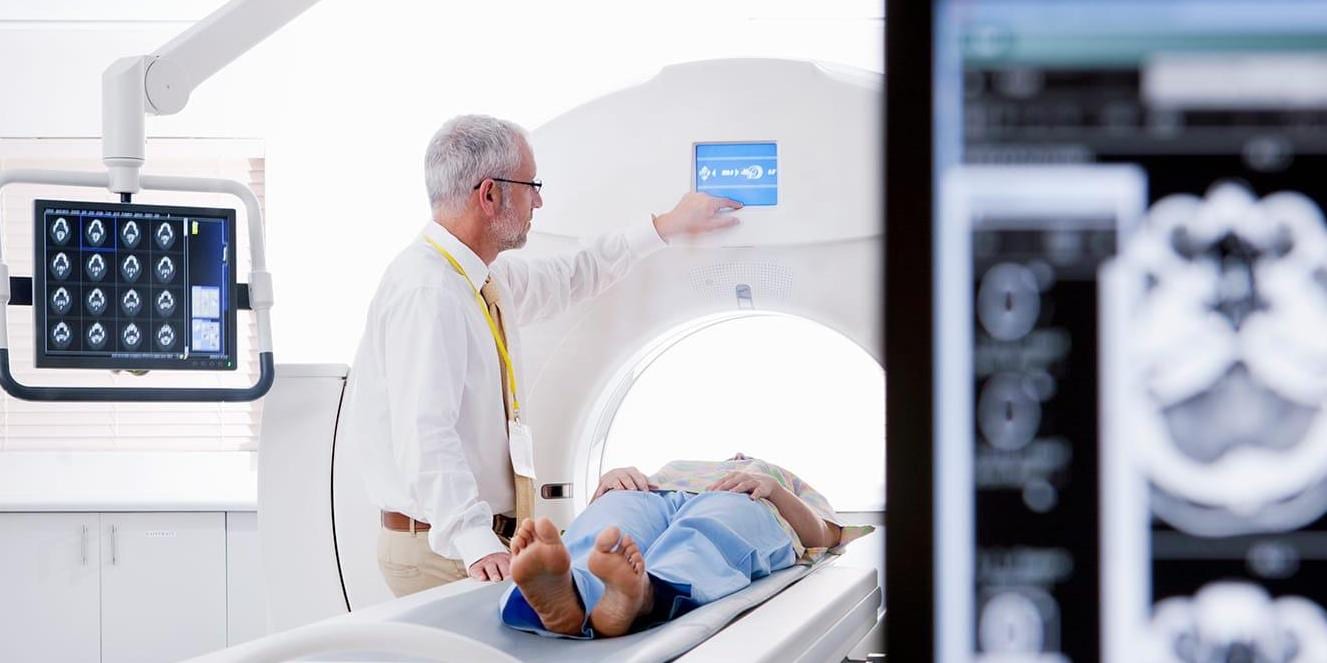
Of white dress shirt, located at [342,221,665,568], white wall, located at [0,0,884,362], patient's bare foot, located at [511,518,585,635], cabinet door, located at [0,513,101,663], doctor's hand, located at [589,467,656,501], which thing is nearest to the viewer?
patient's bare foot, located at [511,518,585,635]

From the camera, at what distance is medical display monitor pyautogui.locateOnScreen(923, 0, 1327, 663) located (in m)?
0.41

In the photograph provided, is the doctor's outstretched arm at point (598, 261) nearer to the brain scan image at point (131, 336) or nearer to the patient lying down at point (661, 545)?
the patient lying down at point (661, 545)

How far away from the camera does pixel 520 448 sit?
2572 millimetres

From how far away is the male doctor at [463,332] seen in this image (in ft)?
8.01

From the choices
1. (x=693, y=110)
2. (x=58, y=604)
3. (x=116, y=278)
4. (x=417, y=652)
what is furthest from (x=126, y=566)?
(x=417, y=652)

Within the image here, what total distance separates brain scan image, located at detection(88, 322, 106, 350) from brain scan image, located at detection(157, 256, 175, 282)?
0.41 feet

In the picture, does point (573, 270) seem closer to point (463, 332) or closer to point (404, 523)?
point (463, 332)

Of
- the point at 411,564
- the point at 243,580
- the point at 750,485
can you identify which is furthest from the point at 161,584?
the point at 750,485

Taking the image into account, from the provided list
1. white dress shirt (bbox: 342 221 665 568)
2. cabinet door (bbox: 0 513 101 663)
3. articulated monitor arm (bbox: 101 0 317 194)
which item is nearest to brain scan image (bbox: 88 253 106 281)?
articulated monitor arm (bbox: 101 0 317 194)

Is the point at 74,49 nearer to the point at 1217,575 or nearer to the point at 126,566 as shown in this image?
the point at 126,566

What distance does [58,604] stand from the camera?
13.9 ft

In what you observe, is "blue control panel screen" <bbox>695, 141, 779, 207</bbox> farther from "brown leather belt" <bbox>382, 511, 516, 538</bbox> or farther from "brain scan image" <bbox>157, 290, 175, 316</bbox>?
"brain scan image" <bbox>157, 290, 175, 316</bbox>

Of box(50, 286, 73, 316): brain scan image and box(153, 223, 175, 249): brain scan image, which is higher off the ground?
box(153, 223, 175, 249): brain scan image

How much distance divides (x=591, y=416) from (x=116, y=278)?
3.33ft
